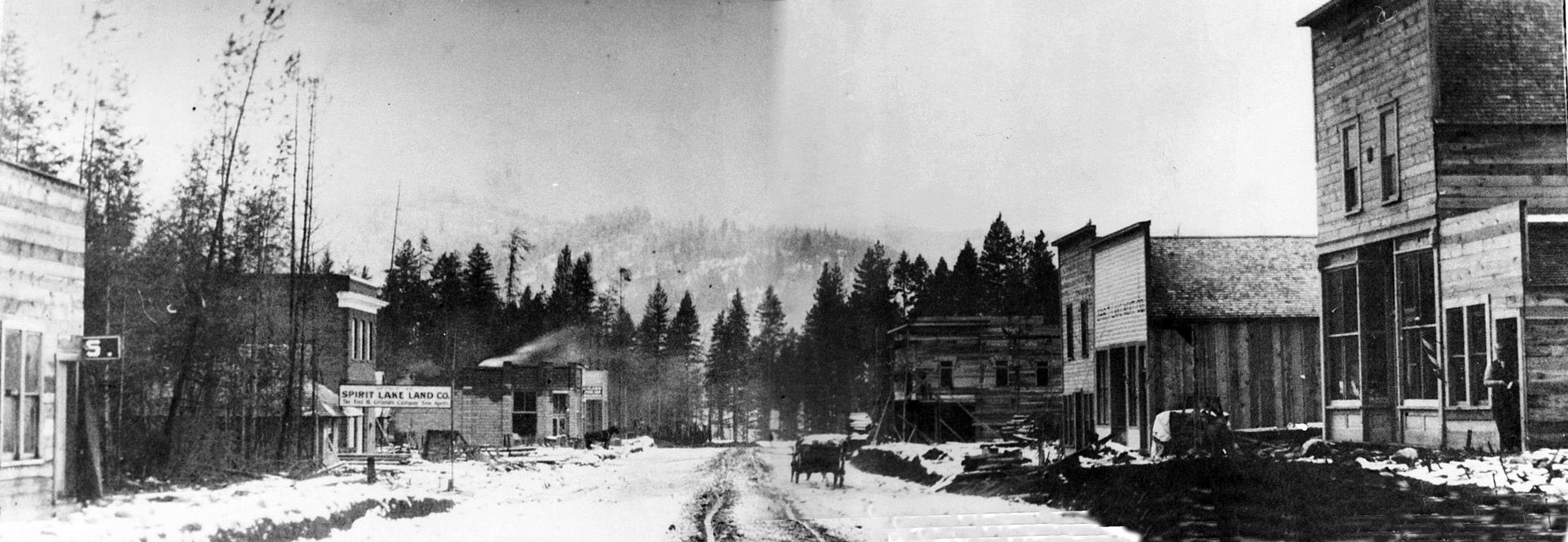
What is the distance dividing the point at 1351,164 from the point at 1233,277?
40.9 inches

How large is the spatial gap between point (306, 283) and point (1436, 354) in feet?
21.2

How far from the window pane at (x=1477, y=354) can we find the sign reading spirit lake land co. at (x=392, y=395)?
571cm

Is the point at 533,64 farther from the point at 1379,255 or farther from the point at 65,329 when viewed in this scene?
the point at 1379,255

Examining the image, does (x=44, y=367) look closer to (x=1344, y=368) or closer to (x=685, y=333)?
(x=685, y=333)

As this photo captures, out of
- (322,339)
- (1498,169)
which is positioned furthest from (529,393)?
(1498,169)

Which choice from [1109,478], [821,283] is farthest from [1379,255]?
[821,283]

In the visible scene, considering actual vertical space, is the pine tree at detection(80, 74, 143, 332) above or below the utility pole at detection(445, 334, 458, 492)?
above

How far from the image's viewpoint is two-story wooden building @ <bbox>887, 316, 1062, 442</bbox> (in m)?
7.24

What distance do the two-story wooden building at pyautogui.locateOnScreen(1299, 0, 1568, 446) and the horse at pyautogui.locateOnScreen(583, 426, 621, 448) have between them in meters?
4.03

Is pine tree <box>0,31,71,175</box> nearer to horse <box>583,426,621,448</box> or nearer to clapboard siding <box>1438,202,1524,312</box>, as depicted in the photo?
horse <box>583,426,621,448</box>

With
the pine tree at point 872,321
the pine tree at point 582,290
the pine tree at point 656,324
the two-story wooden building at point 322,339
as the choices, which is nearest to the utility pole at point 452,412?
the two-story wooden building at point 322,339

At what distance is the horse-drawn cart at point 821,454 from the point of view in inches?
282

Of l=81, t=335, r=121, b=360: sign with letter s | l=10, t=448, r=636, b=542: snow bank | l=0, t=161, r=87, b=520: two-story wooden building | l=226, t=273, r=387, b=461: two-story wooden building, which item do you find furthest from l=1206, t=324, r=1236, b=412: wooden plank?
l=0, t=161, r=87, b=520: two-story wooden building

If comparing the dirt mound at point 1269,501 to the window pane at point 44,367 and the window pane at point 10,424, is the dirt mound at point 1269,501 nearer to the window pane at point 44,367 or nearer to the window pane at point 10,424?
the window pane at point 44,367
